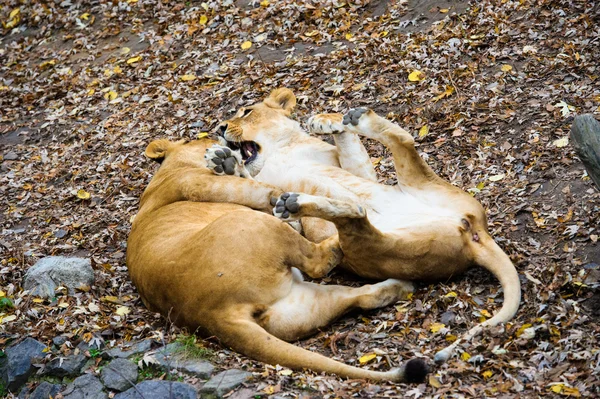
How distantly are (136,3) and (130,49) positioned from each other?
1189 mm

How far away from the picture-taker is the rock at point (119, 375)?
497 centimetres

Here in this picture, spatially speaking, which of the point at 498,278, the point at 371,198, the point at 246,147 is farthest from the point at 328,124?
the point at 498,278

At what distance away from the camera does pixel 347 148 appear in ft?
21.6

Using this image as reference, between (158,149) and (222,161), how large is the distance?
3.82 feet

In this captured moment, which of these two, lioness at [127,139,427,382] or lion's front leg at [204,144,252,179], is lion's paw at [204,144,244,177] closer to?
lion's front leg at [204,144,252,179]

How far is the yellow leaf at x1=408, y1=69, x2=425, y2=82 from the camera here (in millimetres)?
8698

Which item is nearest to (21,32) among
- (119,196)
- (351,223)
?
(119,196)

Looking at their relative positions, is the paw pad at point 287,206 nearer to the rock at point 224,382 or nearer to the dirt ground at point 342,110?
the dirt ground at point 342,110

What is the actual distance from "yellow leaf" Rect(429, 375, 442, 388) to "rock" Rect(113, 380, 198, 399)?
1.39 m

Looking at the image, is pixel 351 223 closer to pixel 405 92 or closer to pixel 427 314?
pixel 427 314

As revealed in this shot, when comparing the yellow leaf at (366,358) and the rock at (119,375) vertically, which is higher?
the rock at (119,375)

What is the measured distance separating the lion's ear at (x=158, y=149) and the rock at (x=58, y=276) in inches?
49.9

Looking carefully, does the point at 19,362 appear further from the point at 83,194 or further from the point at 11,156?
the point at 11,156

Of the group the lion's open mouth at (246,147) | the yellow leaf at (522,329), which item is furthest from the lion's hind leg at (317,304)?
the lion's open mouth at (246,147)
